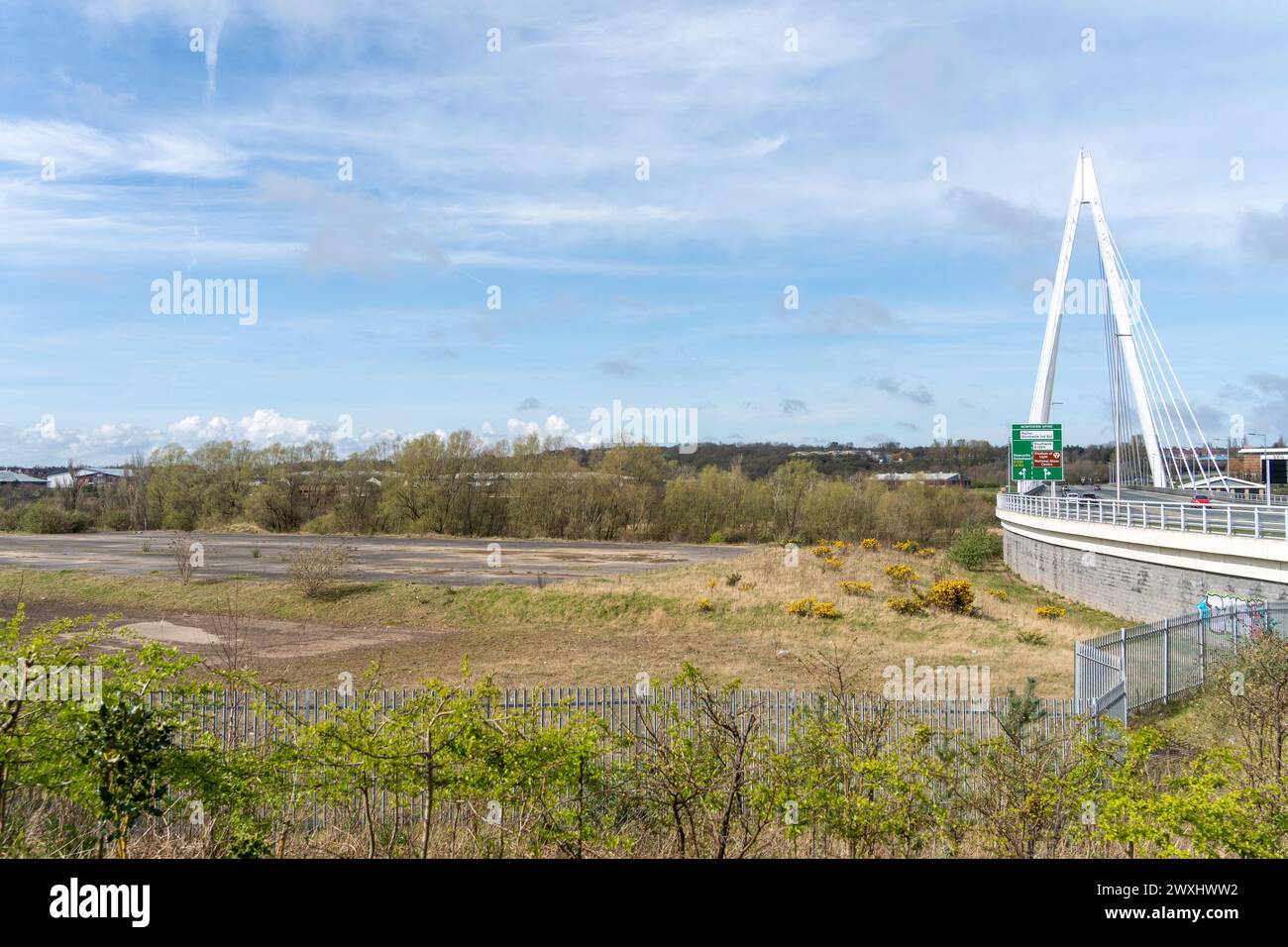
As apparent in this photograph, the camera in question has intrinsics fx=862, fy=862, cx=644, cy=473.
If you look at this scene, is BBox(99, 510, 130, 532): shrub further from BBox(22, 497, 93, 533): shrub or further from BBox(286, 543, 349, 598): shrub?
BBox(286, 543, 349, 598): shrub

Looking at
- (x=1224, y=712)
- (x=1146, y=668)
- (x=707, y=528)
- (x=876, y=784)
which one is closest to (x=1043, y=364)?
(x=707, y=528)

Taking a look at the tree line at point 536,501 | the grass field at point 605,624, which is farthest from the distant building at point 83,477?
the grass field at point 605,624

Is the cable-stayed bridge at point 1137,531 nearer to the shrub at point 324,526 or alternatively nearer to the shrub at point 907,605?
the shrub at point 907,605

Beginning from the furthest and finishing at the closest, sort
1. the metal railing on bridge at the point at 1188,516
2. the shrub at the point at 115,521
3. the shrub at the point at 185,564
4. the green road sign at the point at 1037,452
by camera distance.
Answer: the shrub at the point at 115,521 → the green road sign at the point at 1037,452 → the shrub at the point at 185,564 → the metal railing on bridge at the point at 1188,516

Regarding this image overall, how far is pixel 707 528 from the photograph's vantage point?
205ft

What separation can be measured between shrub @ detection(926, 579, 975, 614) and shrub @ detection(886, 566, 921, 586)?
3568mm

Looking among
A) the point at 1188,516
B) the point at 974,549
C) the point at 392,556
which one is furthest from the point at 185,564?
the point at 974,549

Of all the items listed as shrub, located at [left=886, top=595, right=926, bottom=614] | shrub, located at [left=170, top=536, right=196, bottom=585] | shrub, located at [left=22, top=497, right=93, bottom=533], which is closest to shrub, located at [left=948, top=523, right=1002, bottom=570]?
shrub, located at [left=886, top=595, right=926, bottom=614]

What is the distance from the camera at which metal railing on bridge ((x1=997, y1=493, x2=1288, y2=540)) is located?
Answer: 60.5ft

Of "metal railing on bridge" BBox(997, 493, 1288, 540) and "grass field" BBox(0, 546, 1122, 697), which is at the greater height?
"metal railing on bridge" BBox(997, 493, 1288, 540)

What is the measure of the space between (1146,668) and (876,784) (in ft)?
37.5

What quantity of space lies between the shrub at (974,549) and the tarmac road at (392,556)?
12.3 m

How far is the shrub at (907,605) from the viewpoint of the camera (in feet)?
89.0
